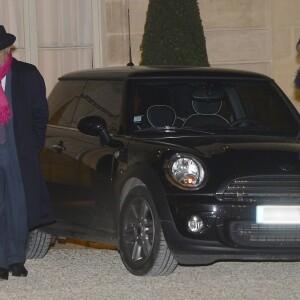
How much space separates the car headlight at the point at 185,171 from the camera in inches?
414

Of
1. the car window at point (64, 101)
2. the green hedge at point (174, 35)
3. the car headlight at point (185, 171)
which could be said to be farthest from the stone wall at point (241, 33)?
the car headlight at point (185, 171)

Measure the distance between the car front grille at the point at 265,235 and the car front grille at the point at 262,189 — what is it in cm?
18

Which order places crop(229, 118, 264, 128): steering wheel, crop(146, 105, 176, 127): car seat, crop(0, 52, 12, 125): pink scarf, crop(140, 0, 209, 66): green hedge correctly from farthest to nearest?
1. crop(140, 0, 209, 66): green hedge
2. crop(229, 118, 264, 128): steering wheel
3. crop(146, 105, 176, 127): car seat
4. crop(0, 52, 12, 125): pink scarf

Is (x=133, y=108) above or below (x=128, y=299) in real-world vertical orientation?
above

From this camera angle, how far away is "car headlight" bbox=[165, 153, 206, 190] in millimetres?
10523

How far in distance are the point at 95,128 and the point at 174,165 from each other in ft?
3.37

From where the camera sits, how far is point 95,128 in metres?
11.4

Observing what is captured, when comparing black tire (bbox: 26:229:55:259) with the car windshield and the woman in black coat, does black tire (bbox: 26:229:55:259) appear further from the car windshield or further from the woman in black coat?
the car windshield

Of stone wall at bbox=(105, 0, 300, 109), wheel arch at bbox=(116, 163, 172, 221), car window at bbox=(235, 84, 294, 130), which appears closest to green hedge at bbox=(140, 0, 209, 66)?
stone wall at bbox=(105, 0, 300, 109)

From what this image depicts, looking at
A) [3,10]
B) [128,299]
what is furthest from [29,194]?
[3,10]

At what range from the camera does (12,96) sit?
35.8ft

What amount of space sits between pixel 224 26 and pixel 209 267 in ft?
30.2

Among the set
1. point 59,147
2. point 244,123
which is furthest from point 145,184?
point 59,147

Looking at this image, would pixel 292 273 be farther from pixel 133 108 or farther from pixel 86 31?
pixel 86 31
